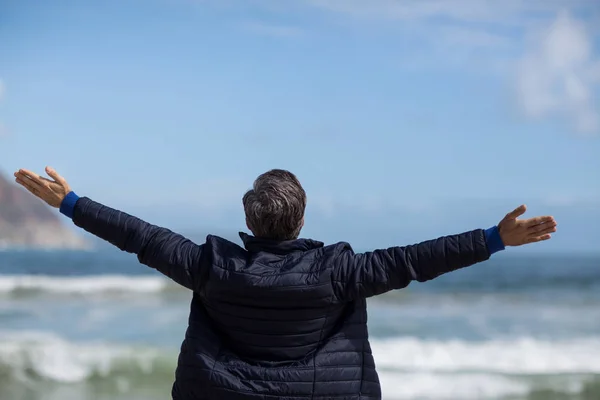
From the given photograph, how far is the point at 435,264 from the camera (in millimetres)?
2391

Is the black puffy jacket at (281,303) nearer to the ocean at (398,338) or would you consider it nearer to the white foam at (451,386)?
the ocean at (398,338)

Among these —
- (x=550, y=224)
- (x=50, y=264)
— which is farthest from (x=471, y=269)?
(x=550, y=224)

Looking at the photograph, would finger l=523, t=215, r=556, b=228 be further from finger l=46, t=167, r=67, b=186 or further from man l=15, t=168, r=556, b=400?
finger l=46, t=167, r=67, b=186

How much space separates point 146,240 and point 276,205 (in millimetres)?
405

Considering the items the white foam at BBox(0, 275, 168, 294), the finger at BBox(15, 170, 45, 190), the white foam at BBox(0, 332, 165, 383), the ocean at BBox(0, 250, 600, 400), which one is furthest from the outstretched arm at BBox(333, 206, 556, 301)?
the white foam at BBox(0, 275, 168, 294)

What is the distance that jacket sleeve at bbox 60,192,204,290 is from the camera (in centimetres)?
250

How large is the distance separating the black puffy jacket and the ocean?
4.96 meters

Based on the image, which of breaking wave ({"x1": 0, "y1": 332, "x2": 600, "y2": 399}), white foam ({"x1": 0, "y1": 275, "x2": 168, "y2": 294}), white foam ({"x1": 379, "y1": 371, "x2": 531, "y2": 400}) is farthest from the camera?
white foam ({"x1": 0, "y1": 275, "x2": 168, "y2": 294})

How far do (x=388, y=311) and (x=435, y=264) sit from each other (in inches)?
435

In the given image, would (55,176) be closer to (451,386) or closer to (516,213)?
(516,213)

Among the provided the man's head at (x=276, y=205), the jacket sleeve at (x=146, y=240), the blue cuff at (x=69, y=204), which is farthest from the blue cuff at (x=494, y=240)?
the blue cuff at (x=69, y=204)

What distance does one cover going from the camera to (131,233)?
8.34 feet

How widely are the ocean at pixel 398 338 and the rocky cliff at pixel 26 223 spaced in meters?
36.0

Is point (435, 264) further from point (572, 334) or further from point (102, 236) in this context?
point (572, 334)
